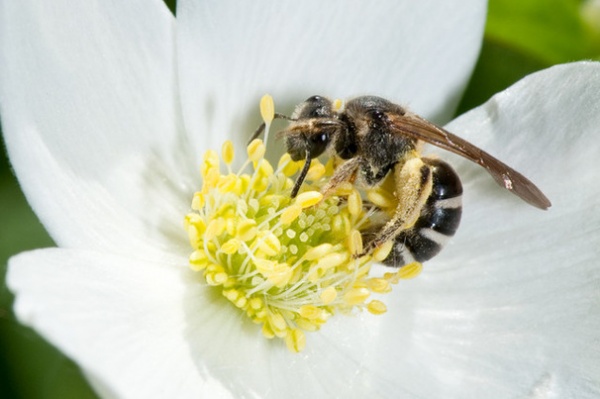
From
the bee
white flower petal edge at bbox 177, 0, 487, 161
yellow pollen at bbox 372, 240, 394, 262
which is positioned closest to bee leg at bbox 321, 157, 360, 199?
the bee

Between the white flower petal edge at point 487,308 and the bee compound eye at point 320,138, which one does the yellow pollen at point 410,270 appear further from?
the bee compound eye at point 320,138

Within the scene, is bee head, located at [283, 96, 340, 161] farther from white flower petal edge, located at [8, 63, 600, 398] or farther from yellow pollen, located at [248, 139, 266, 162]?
white flower petal edge, located at [8, 63, 600, 398]

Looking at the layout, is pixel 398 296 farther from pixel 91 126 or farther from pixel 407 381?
pixel 91 126

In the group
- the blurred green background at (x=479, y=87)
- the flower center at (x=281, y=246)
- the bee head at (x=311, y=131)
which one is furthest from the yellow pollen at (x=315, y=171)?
the blurred green background at (x=479, y=87)

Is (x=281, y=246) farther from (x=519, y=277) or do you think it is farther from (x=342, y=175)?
(x=519, y=277)

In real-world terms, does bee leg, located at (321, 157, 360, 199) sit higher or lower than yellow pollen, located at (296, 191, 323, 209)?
higher

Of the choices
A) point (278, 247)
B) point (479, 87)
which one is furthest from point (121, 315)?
point (479, 87)

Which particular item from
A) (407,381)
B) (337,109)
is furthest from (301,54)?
(407,381)

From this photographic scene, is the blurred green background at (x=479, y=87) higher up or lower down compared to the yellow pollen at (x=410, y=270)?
higher up
